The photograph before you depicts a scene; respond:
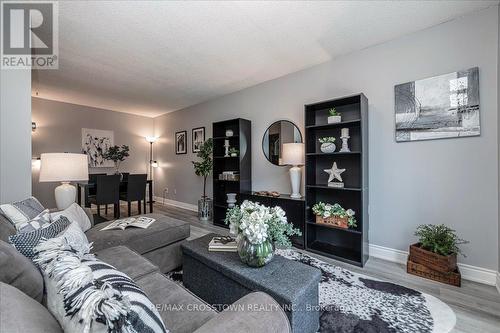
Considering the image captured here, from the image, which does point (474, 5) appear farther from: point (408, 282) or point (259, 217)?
point (259, 217)

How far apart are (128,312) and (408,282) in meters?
2.41

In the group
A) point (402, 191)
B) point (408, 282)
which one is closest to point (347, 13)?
point (402, 191)

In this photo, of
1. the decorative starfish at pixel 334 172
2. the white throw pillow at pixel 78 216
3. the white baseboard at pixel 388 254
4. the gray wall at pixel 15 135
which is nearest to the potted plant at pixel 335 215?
the decorative starfish at pixel 334 172

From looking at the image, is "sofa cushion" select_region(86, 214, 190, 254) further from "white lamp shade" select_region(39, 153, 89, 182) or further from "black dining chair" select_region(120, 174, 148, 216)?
"black dining chair" select_region(120, 174, 148, 216)

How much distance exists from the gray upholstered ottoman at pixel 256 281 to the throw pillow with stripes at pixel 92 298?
740 mm

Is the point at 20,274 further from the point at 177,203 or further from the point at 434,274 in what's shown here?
the point at 177,203

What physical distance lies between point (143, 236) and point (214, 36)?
219cm

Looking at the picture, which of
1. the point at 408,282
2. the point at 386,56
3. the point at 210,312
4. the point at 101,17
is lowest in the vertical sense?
the point at 408,282

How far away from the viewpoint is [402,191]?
241 cm

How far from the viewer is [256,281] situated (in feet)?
4.11

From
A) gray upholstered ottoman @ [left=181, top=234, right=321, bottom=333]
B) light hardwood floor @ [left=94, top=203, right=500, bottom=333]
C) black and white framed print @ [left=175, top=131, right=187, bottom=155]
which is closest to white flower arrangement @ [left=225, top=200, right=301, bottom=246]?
gray upholstered ottoman @ [left=181, top=234, right=321, bottom=333]

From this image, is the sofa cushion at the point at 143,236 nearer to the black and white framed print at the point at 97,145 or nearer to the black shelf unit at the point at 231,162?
the black shelf unit at the point at 231,162

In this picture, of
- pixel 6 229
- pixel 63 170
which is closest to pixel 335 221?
pixel 6 229

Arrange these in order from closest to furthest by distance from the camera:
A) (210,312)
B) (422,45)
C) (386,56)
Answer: (210,312)
(422,45)
(386,56)
